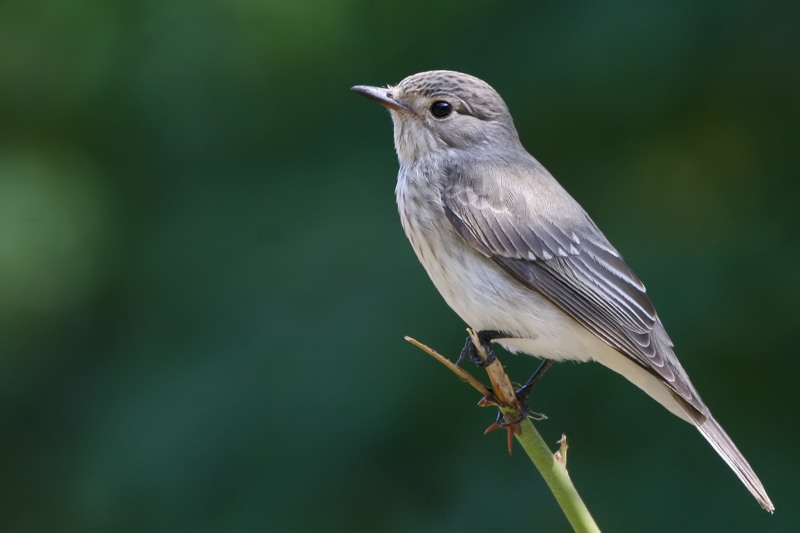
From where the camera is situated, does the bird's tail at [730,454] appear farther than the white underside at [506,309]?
No

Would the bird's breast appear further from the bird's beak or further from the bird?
the bird's beak

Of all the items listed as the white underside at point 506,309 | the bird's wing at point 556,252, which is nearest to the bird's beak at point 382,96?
the bird's wing at point 556,252

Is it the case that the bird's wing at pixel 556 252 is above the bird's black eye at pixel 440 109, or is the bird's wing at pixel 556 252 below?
below

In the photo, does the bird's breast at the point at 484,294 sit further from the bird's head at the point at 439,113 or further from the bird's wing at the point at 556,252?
the bird's head at the point at 439,113

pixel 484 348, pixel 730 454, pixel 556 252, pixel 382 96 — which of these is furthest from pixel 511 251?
pixel 730 454

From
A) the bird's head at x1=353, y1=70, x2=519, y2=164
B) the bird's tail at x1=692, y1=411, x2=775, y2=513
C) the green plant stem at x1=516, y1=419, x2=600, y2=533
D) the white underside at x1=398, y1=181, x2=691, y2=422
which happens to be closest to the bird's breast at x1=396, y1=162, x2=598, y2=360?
the white underside at x1=398, y1=181, x2=691, y2=422

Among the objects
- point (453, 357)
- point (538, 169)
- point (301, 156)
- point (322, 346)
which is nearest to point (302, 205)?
point (301, 156)

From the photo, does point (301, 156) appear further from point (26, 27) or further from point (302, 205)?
point (26, 27)

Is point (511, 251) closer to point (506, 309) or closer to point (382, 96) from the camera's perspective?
point (506, 309)
